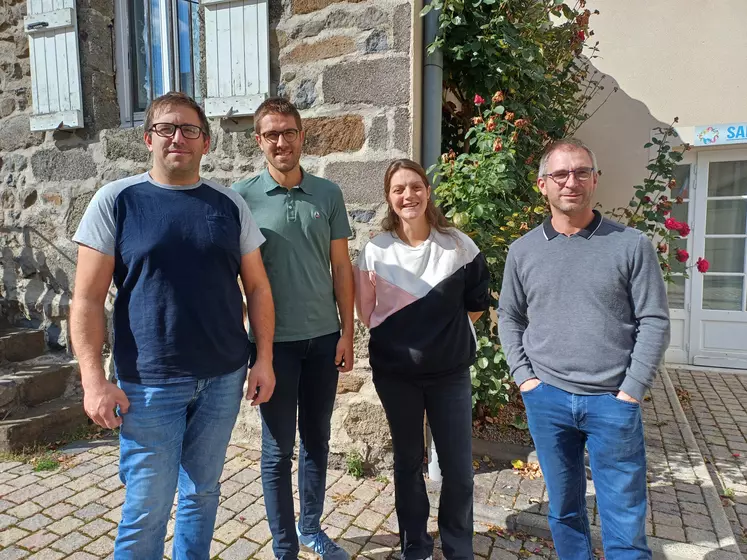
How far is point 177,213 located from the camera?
1626 mm

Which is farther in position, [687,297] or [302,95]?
[687,297]

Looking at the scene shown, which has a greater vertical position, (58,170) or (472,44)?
(472,44)

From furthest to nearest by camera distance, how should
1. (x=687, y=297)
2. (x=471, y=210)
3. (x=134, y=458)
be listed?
1. (x=687, y=297)
2. (x=471, y=210)
3. (x=134, y=458)

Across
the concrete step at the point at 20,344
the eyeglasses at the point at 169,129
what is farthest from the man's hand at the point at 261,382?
the concrete step at the point at 20,344

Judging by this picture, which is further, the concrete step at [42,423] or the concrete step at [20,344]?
the concrete step at [20,344]

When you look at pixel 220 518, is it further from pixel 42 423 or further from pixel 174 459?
pixel 42 423

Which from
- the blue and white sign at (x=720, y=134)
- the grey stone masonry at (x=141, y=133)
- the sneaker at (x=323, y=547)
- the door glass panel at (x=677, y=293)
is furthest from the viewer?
the door glass panel at (x=677, y=293)

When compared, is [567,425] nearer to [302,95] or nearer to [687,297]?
[302,95]

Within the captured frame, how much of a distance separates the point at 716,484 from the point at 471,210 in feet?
7.20

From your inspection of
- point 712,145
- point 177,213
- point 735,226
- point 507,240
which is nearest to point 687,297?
point 735,226

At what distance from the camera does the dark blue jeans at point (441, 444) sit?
1.97 meters

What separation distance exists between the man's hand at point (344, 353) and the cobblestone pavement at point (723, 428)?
2059mm

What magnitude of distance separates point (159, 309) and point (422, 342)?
35.7 inches

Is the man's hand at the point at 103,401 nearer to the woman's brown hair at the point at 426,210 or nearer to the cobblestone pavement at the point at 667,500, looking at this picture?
the woman's brown hair at the point at 426,210
